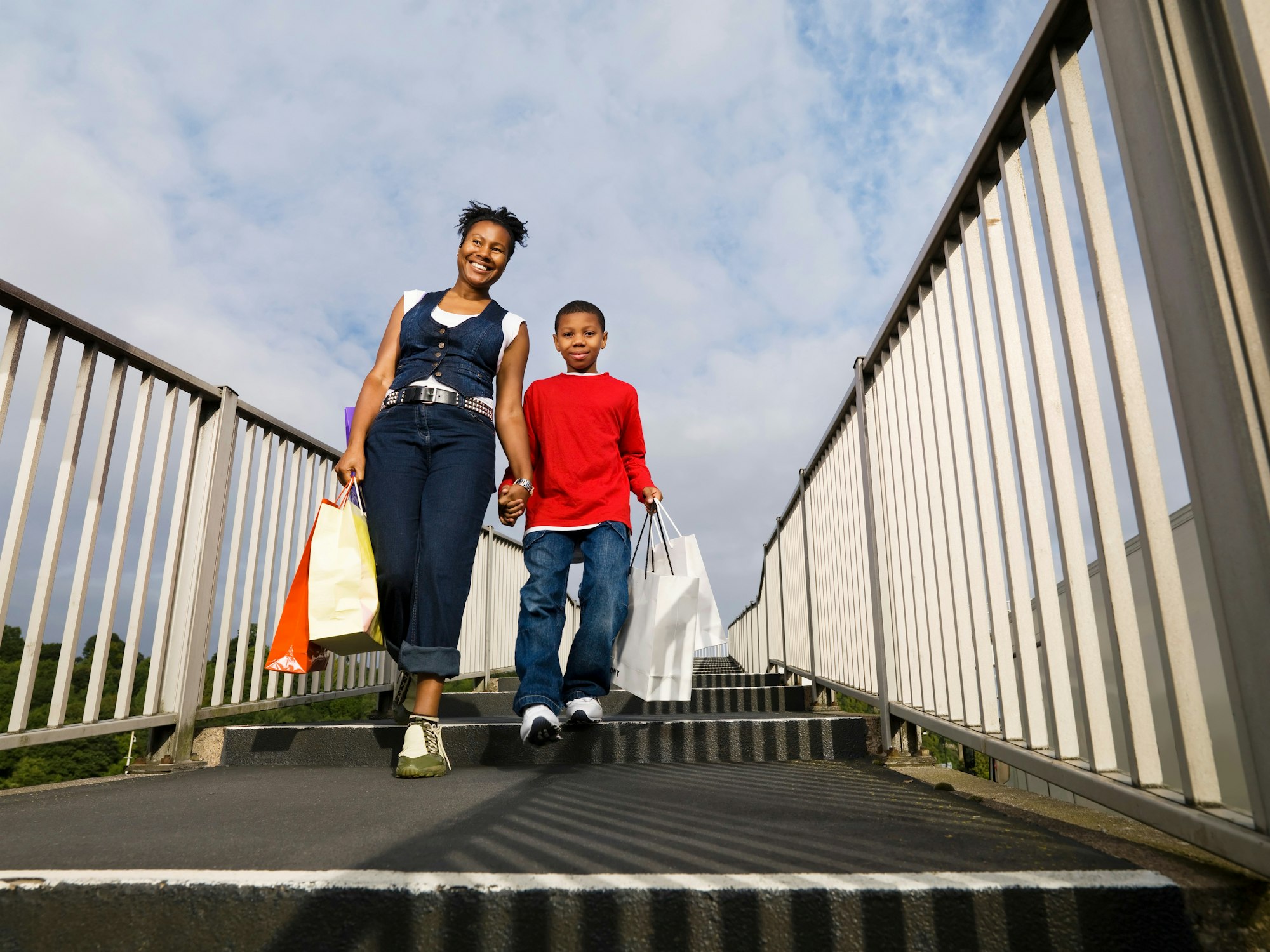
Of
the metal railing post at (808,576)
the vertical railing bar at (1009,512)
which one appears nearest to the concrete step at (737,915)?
the vertical railing bar at (1009,512)

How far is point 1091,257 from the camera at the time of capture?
1.16m

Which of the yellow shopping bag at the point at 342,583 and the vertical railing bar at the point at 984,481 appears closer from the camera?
the vertical railing bar at the point at 984,481

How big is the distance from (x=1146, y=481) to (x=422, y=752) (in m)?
1.83

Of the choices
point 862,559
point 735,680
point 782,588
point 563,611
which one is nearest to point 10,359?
point 563,611

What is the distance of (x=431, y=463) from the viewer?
7.82ft

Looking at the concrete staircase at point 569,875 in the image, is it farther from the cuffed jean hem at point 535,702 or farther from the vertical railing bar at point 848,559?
the vertical railing bar at point 848,559

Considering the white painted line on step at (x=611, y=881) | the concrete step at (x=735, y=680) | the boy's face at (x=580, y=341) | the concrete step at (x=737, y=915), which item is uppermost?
the boy's face at (x=580, y=341)

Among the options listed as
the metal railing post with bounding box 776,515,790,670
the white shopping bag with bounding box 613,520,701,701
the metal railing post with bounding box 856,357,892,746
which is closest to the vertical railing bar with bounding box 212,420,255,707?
the white shopping bag with bounding box 613,520,701,701

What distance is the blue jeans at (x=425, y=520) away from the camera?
2277mm

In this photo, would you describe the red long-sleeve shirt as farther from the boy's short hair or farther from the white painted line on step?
the white painted line on step

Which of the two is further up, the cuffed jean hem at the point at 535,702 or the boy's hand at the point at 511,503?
the boy's hand at the point at 511,503

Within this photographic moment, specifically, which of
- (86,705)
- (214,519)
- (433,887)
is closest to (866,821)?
(433,887)

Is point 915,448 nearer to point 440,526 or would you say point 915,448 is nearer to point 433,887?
point 440,526

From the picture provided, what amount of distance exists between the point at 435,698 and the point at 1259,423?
77.9 inches
